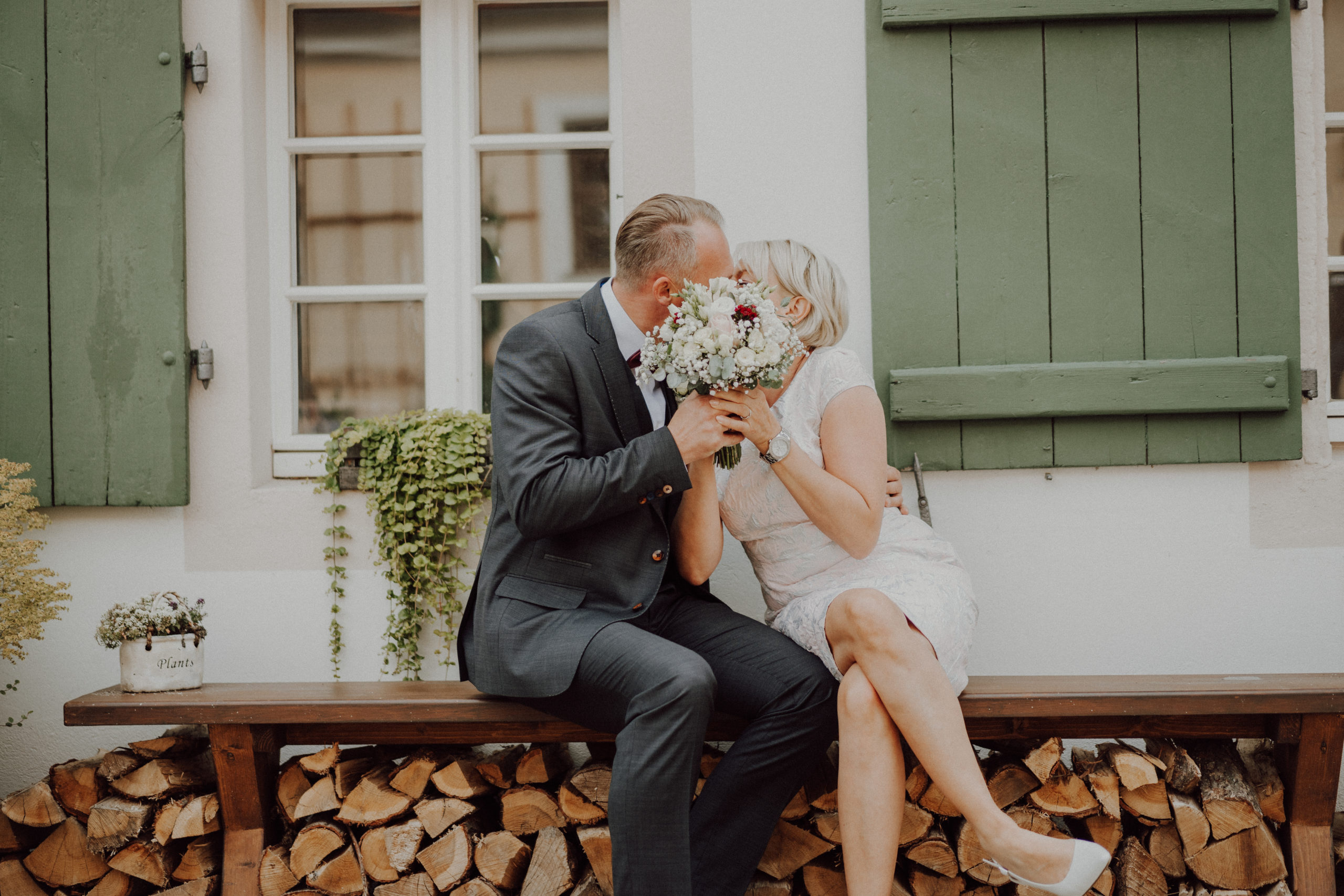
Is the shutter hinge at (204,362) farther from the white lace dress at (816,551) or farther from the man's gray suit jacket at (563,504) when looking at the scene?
the white lace dress at (816,551)

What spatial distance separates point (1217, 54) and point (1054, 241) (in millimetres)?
694

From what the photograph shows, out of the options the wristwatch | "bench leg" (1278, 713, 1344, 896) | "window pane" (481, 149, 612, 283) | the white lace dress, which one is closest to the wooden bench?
"bench leg" (1278, 713, 1344, 896)

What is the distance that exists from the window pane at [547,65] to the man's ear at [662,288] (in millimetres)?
1085

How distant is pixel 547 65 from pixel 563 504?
1.71 m

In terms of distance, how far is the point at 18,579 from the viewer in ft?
8.16

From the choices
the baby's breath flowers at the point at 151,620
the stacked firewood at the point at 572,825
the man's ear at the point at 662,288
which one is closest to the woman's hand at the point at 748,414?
the man's ear at the point at 662,288

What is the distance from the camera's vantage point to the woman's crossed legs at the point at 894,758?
193 cm

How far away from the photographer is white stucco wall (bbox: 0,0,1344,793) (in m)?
2.78

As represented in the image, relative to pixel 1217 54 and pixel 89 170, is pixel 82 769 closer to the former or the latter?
pixel 89 170

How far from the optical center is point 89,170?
2.83 metres

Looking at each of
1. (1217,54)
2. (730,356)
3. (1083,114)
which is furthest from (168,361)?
(1217,54)

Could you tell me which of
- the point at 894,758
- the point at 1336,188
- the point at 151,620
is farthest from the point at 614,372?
the point at 1336,188

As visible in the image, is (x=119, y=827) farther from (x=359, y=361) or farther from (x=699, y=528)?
(x=699, y=528)

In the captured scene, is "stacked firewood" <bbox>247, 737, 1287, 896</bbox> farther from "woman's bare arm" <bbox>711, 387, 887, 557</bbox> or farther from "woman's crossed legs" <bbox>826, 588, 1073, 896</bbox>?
"woman's bare arm" <bbox>711, 387, 887, 557</bbox>
